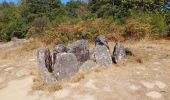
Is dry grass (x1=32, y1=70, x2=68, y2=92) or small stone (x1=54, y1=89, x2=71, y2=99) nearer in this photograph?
small stone (x1=54, y1=89, x2=71, y2=99)

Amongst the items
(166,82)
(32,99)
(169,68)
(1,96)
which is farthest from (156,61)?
(1,96)

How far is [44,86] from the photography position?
981cm

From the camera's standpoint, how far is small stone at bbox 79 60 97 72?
1037 cm

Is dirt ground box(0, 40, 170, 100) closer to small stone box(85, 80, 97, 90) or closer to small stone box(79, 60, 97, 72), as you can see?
small stone box(85, 80, 97, 90)

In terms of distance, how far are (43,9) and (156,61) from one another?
68.8 ft

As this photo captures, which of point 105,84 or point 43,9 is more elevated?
point 43,9

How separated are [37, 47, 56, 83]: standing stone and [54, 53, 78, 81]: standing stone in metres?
0.25

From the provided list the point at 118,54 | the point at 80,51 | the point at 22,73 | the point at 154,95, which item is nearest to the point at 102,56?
the point at 118,54

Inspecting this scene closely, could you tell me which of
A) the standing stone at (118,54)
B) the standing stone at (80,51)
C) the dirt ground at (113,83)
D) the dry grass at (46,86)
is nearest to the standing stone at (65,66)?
the dry grass at (46,86)

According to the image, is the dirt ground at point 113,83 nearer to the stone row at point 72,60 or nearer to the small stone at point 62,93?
the small stone at point 62,93

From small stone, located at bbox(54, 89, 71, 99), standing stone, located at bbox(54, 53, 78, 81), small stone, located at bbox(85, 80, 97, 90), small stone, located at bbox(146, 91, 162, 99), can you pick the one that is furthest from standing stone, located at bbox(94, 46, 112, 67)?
small stone, located at bbox(146, 91, 162, 99)

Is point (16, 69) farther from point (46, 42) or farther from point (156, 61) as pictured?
point (156, 61)

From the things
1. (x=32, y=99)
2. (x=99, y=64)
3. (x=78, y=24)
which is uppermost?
(x=78, y=24)

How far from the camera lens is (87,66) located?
1048 cm
